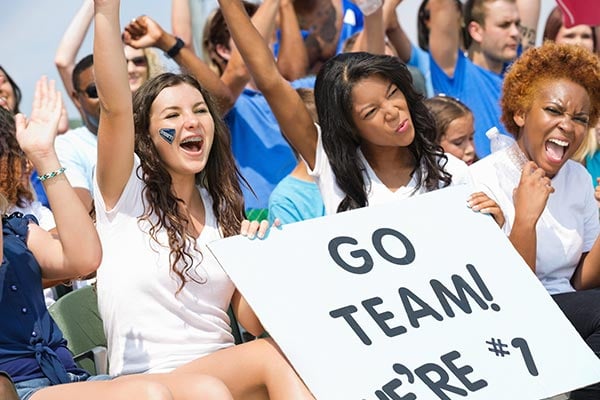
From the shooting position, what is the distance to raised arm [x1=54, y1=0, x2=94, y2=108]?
5.44 metres

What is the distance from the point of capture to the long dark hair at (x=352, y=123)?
389 centimetres

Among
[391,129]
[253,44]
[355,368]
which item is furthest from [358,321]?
[253,44]

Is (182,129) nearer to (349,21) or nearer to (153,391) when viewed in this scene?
(153,391)

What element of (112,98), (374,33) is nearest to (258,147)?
(374,33)

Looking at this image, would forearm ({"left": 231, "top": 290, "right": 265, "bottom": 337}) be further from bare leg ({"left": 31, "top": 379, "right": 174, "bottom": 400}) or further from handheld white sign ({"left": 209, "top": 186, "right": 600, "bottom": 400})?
bare leg ({"left": 31, "top": 379, "right": 174, "bottom": 400})

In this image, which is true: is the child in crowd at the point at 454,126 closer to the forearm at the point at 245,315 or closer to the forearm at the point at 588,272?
the forearm at the point at 588,272

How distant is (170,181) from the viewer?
3.53 meters

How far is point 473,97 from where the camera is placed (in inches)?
215

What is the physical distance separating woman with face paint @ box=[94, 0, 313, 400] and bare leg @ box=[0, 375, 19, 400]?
484 mm

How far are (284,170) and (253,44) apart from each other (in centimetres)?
117

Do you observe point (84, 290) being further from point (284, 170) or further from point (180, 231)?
point (284, 170)

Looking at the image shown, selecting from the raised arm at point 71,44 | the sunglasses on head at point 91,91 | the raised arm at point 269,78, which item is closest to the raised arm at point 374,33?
the raised arm at point 269,78

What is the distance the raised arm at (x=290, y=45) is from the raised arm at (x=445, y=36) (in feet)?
2.09

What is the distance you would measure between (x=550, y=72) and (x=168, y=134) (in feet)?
5.05
